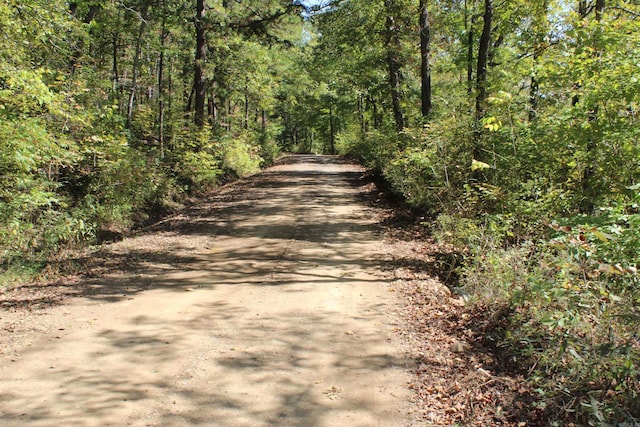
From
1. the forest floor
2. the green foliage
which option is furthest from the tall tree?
the green foliage

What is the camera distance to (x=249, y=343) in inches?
209

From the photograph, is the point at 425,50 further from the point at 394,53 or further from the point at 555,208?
the point at 555,208

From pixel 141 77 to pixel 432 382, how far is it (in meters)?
34.5

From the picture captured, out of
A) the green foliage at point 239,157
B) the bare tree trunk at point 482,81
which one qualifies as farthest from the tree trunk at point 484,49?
the green foliage at point 239,157

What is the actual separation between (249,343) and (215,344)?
392 mm

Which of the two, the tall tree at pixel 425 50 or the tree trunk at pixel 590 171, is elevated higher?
the tall tree at pixel 425 50

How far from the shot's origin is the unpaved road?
3955 mm

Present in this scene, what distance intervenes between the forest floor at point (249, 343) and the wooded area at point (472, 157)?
68 centimetres

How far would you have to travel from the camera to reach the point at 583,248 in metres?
3.73

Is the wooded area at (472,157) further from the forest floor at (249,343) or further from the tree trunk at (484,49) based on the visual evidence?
the forest floor at (249,343)

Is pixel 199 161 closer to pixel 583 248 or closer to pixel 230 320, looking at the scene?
pixel 230 320

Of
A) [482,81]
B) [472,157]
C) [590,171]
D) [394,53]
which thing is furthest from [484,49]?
[394,53]

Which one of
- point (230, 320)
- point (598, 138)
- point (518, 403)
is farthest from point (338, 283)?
point (598, 138)

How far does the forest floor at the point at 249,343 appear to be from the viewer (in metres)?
3.96
